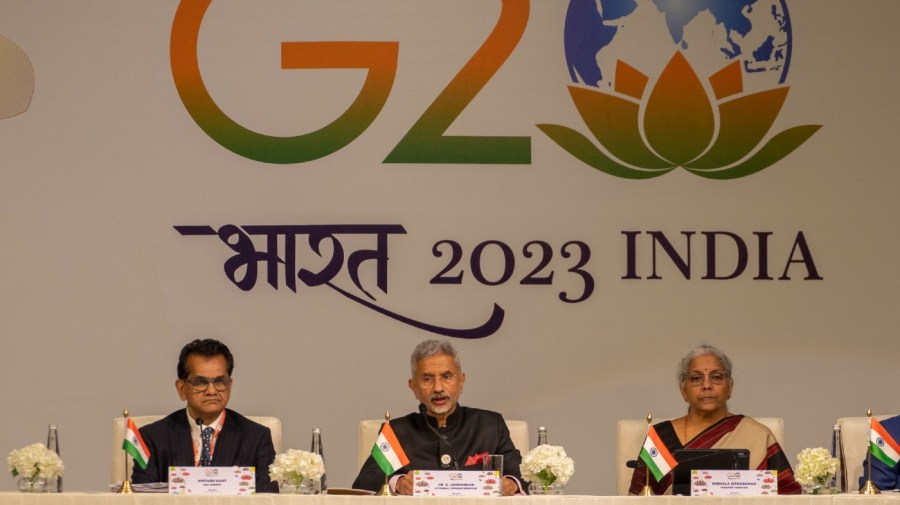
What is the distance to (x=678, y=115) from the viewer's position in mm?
5523

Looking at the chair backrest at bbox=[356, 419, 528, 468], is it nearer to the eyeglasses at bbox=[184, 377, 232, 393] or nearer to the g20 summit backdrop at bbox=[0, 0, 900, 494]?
the eyeglasses at bbox=[184, 377, 232, 393]

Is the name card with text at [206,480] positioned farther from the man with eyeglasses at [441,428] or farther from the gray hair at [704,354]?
the gray hair at [704,354]

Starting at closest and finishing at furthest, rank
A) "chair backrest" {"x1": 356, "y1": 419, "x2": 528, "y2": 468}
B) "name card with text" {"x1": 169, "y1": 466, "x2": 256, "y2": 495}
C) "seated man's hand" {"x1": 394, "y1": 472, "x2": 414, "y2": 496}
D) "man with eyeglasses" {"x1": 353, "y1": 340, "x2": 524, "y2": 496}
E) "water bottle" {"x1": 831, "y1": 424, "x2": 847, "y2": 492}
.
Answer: "name card with text" {"x1": 169, "y1": 466, "x2": 256, "y2": 495} → "water bottle" {"x1": 831, "y1": 424, "x2": 847, "y2": 492} → "seated man's hand" {"x1": 394, "y1": 472, "x2": 414, "y2": 496} → "man with eyeglasses" {"x1": 353, "y1": 340, "x2": 524, "y2": 496} → "chair backrest" {"x1": 356, "y1": 419, "x2": 528, "y2": 468}

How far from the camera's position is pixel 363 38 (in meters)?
5.54

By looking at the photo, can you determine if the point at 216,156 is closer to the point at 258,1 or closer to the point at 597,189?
the point at 258,1

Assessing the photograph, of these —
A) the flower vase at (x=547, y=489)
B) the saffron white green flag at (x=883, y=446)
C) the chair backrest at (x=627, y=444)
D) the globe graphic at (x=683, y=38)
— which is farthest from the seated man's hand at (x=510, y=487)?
the globe graphic at (x=683, y=38)

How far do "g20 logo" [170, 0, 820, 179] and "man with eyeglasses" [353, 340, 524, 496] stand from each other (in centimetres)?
141

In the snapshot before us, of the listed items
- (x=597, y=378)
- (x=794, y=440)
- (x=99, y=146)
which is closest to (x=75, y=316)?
(x=99, y=146)

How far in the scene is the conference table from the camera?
342 cm

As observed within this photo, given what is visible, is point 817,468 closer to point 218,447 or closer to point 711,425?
point 711,425

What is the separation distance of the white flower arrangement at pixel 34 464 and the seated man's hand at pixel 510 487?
4.25 feet

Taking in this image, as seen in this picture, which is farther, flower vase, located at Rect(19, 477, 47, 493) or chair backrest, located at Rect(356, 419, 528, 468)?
chair backrest, located at Rect(356, 419, 528, 468)

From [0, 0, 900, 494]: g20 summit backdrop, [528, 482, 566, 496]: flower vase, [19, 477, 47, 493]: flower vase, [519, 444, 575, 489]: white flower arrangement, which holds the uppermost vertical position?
[0, 0, 900, 494]: g20 summit backdrop

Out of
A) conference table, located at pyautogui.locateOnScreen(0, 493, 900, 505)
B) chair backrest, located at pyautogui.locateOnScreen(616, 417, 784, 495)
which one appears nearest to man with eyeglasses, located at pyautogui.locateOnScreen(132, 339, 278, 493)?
conference table, located at pyautogui.locateOnScreen(0, 493, 900, 505)
